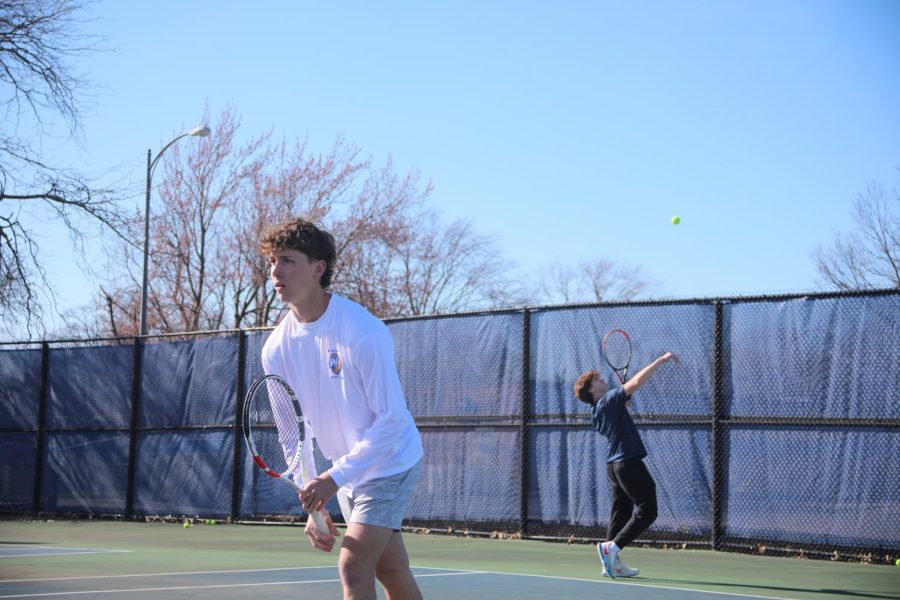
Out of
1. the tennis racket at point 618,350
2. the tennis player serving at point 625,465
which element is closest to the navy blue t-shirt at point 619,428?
the tennis player serving at point 625,465

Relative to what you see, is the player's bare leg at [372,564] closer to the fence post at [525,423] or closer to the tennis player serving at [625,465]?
the tennis player serving at [625,465]

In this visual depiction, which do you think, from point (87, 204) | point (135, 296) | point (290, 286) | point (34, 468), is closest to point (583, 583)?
point (290, 286)

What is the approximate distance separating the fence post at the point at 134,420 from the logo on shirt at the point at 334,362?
1178cm

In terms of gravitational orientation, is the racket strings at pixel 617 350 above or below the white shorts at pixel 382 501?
above

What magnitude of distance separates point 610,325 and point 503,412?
1475mm

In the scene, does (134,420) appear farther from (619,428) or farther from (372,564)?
(372,564)

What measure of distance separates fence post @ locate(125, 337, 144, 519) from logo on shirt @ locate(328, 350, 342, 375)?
38.7ft

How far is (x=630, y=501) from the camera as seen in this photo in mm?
8672

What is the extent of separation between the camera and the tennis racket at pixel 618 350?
424 inches

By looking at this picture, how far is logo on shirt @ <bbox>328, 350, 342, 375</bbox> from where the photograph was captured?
155 inches

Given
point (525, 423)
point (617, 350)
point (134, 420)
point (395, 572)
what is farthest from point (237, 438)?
point (395, 572)

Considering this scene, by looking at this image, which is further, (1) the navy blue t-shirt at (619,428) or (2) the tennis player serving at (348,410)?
(1) the navy blue t-shirt at (619,428)

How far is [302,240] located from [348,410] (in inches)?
23.3

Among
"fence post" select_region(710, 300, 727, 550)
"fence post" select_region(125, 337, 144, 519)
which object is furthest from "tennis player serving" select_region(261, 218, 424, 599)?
"fence post" select_region(125, 337, 144, 519)
